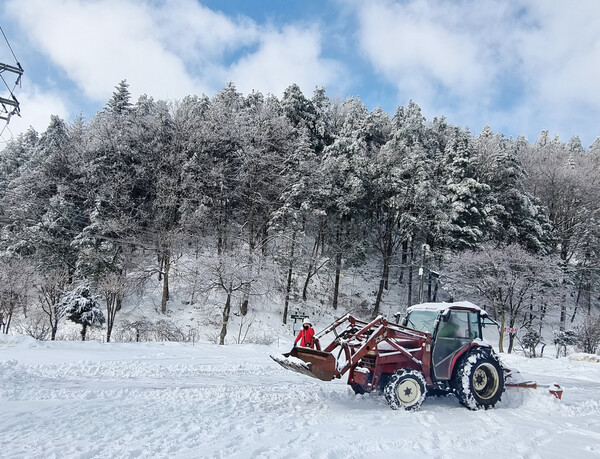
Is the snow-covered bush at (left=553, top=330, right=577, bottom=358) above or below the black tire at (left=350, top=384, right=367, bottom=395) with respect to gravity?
above

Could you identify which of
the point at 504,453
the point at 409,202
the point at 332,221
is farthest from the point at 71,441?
the point at 409,202

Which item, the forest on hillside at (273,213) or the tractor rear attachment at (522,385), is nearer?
the tractor rear attachment at (522,385)

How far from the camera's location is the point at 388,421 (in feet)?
18.8

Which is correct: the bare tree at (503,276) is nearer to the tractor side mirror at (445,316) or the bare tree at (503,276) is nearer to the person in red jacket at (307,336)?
the tractor side mirror at (445,316)

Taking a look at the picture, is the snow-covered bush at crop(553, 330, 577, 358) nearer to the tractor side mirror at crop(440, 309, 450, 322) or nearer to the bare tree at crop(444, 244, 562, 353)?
the bare tree at crop(444, 244, 562, 353)

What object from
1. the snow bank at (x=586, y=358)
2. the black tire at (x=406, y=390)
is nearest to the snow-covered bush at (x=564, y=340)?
the snow bank at (x=586, y=358)

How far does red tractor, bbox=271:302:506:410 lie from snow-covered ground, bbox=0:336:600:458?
31 centimetres

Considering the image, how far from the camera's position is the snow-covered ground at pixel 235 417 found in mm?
4445

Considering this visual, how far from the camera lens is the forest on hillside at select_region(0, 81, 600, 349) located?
22.6 meters

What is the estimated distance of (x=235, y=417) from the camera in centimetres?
557

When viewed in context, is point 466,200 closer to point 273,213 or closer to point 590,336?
point 590,336

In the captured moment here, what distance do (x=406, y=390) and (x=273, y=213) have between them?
1860 cm

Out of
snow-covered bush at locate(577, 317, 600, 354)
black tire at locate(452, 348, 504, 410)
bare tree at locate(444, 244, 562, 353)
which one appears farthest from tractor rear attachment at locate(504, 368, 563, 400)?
snow-covered bush at locate(577, 317, 600, 354)

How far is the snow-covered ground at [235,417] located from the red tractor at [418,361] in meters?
0.31
